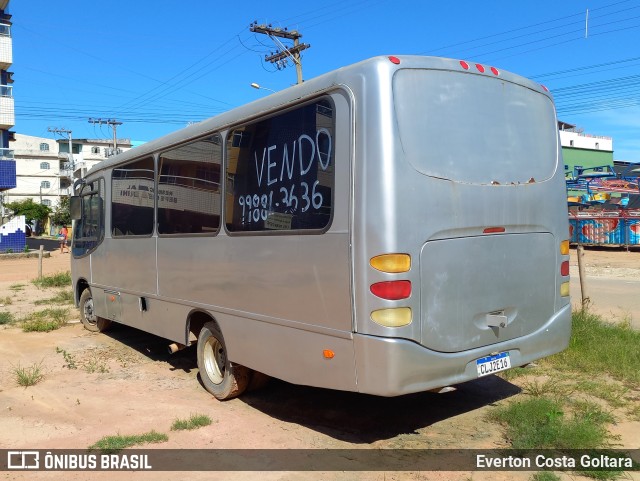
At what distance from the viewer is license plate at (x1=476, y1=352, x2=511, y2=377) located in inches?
178

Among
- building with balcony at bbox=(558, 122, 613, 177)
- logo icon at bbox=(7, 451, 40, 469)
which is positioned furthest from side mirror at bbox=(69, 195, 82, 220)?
building with balcony at bbox=(558, 122, 613, 177)

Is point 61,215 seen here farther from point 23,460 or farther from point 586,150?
point 23,460

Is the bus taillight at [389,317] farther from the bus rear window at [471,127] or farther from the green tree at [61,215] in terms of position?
the green tree at [61,215]

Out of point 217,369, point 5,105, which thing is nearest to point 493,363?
point 217,369

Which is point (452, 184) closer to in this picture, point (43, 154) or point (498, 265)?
point (498, 265)

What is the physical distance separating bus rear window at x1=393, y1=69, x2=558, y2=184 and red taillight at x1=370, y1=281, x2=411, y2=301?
0.87 metres

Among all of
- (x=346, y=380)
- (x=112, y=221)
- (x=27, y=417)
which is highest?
(x=112, y=221)

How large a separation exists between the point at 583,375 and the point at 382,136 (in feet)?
13.5

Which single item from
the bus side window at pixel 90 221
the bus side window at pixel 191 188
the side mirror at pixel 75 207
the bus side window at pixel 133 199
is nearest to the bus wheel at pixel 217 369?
the bus side window at pixel 191 188

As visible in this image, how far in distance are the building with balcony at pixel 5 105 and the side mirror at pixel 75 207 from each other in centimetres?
2610

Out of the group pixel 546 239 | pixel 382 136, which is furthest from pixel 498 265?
pixel 382 136

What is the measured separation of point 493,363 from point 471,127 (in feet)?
6.23

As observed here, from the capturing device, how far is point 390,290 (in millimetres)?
4051

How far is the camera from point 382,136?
13.5 feet
